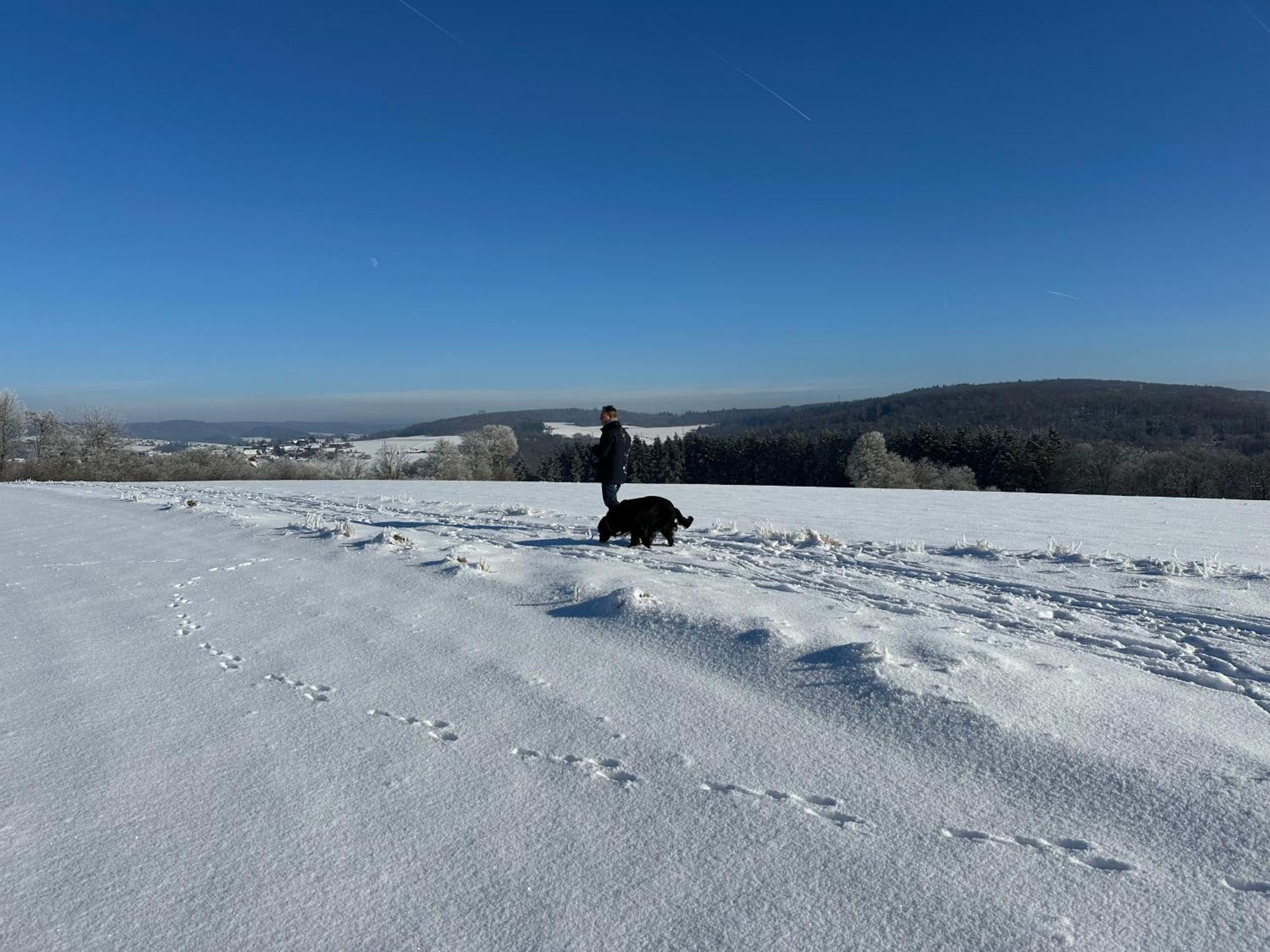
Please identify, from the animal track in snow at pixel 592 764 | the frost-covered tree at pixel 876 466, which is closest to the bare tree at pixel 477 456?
the frost-covered tree at pixel 876 466

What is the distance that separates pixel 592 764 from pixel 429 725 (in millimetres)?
1037

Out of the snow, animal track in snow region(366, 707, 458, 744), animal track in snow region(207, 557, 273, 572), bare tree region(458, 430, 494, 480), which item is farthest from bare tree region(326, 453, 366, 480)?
animal track in snow region(366, 707, 458, 744)

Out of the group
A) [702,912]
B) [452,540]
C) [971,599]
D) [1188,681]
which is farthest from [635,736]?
[452,540]

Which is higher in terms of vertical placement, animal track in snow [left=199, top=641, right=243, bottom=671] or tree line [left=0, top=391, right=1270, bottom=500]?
animal track in snow [left=199, top=641, right=243, bottom=671]

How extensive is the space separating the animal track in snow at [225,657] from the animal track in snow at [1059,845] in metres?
4.53

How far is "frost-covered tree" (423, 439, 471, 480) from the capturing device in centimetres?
5872

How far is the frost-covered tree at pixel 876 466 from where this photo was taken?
52.2 m

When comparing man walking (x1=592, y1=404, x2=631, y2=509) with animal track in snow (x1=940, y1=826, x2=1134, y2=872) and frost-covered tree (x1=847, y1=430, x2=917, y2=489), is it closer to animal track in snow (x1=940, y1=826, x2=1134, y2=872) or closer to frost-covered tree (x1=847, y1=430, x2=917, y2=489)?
animal track in snow (x1=940, y1=826, x2=1134, y2=872)

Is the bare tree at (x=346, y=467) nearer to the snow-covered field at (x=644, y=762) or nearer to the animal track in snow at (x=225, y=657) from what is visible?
the animal track in snow at (x=225, y=657)

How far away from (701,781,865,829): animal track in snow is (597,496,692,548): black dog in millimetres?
5862

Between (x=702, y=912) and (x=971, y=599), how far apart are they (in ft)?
15.6

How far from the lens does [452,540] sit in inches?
373

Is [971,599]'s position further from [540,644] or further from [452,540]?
[452,540]

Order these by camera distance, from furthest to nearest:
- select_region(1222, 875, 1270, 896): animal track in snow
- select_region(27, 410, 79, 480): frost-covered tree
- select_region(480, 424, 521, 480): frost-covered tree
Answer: select_region(480, 424, 521, 480): frost-covered tree → select_region(27, 410, 79, 480): frost-covered tree → select_region(1222, 875, 1270, 896): animal track in snow
